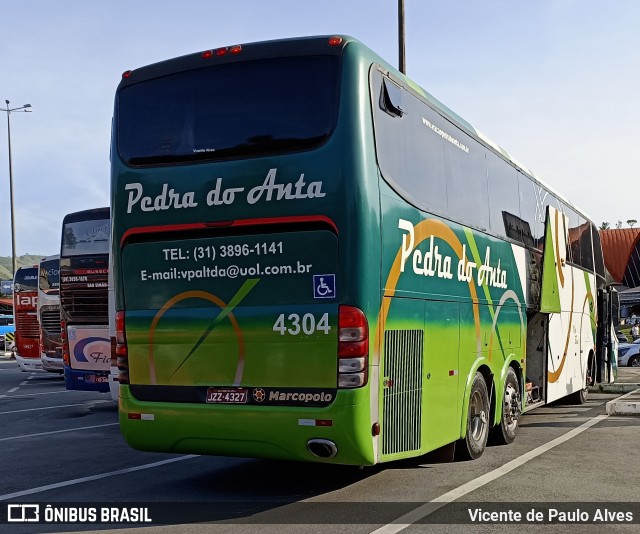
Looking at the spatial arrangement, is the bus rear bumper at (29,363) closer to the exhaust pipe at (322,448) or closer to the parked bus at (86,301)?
the parked bus at (86,301)

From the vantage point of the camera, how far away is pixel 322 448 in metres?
6.72

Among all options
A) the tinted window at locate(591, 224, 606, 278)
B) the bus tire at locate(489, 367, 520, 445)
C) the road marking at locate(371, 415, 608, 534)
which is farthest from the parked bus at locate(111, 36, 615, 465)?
the tinted window at locate(591, 224, 606, 278)

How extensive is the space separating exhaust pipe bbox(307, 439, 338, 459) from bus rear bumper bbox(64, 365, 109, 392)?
351 inches

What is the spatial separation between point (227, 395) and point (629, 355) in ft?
88.2

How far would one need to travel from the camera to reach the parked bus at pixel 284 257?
6746mm

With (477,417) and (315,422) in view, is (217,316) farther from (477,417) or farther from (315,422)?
(477,417)

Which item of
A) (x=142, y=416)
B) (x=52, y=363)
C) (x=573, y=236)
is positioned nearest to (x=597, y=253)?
(x=573, y=236)

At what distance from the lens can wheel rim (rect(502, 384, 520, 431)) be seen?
1057 centimetres

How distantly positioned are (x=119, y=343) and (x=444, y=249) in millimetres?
3378

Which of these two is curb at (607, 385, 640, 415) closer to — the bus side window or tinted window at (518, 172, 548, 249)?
tinted window at (518, 172, 548, 249)

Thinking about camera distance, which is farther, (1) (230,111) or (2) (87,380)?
(2) (87,380)

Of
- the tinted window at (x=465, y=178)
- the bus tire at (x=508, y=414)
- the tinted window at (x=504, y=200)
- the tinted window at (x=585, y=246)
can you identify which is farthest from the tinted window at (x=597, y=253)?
the tinted window at (x=465, y=178)

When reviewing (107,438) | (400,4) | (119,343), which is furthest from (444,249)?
(400,4)

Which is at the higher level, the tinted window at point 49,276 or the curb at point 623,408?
the tinted window at point 49,276
